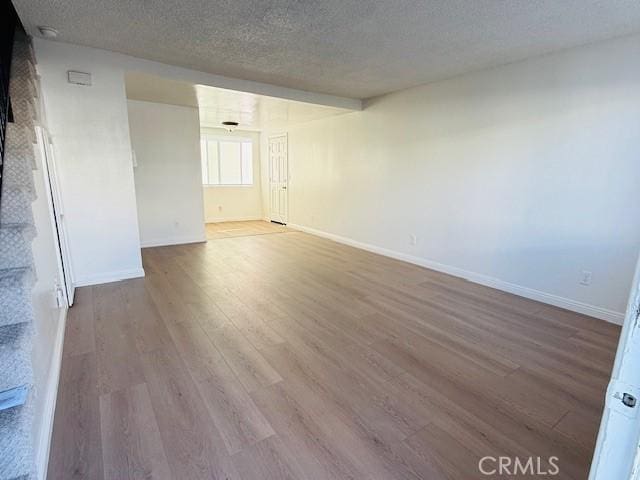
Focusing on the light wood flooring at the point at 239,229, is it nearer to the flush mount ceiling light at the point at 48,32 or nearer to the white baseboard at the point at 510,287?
the white baseboard at the point at 510,287

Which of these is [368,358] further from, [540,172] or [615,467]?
[540,172]

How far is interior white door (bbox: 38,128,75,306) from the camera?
104 inches

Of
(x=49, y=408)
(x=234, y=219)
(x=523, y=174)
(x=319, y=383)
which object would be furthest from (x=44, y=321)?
(x=234, y=219)

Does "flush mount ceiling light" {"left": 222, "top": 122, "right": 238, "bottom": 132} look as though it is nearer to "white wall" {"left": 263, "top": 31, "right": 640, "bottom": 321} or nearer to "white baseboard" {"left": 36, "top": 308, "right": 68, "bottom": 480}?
"white wall" {"left": 263, "top": 31, "right": 640, "bottom": 321}

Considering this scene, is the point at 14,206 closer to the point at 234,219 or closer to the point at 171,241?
the point at 171,241

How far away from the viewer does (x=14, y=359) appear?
1.08 m

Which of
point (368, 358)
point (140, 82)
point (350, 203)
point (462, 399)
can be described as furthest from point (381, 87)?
point (462, 399)

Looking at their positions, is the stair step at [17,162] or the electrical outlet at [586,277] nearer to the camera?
the stair step at [17,162]

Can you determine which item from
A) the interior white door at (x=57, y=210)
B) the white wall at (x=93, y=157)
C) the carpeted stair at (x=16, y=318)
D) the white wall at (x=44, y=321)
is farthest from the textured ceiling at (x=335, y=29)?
the carpeted stair at (x=16, y=318)

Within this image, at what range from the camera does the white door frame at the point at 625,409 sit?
500mm

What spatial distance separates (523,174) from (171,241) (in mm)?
5170

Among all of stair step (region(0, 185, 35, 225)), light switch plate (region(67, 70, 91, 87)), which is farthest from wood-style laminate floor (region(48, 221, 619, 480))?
light switch plate (region(67, 70, 91, 87))

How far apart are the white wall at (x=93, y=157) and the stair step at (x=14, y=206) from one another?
2253mm

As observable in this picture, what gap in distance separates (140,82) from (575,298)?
5236 mm
